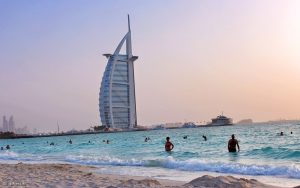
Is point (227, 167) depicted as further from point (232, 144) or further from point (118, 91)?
point (118, 91)

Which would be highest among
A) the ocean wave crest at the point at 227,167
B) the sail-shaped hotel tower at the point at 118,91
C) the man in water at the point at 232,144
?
the sail-shaped hotel tower at the point at 118,91

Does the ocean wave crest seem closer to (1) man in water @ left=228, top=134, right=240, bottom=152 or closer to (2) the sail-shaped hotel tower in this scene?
(1) man in water @ left=228, top=134, right=240, bottom=152

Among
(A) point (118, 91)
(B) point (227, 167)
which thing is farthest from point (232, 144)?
(A) point (118, 91)

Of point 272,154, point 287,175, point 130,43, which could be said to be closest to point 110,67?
point 130,43

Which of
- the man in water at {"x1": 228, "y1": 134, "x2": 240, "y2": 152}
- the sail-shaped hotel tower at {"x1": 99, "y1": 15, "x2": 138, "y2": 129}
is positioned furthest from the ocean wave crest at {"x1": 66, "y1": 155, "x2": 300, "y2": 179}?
the sail-shaped hotel tower at {"x1": 99, "y1": 15, "x2": 138, "y2": 129}

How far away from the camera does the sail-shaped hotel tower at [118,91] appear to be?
132500mm

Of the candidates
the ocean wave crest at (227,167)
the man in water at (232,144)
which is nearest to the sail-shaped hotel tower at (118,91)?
the man in water at (232,144)

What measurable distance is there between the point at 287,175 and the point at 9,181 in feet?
25.1

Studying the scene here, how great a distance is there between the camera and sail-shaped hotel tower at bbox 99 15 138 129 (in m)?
132

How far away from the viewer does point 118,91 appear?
5305 inches

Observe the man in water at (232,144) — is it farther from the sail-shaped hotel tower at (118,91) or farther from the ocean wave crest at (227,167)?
the sail-shaped hotel tower at (118,91)

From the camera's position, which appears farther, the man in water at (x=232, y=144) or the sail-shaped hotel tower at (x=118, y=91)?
the sail-shaped hotel tower at (x=118, y=91)

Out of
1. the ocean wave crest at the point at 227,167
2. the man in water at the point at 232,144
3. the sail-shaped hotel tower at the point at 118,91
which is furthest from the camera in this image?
the sail-shaped hotel tower at the point at 118,91

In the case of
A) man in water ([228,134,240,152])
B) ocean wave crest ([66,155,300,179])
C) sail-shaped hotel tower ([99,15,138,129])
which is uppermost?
sail-shaped hotel tower ([99,15,138,129])
